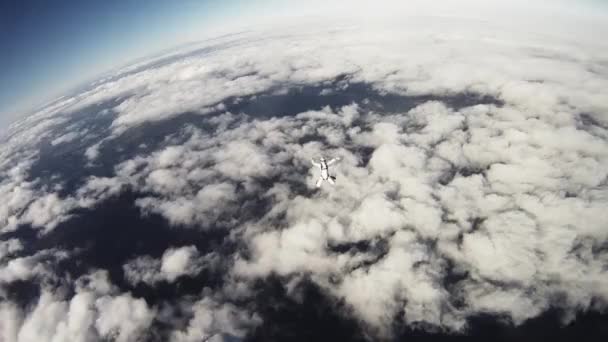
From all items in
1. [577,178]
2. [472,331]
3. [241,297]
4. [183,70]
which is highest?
[183,70]

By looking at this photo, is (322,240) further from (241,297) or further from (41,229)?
(41,229)

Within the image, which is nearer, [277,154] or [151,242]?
[151,242]

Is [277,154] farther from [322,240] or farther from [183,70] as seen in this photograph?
[183,70]

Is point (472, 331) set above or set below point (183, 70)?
below

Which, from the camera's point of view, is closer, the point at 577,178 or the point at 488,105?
the point at 577,178

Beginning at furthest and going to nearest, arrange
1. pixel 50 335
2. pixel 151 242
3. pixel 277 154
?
1. pixel 277 154
2. pixel 151 242
3. pixel 50 335

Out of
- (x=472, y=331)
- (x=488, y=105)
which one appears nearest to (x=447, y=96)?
(x=488, y=105)

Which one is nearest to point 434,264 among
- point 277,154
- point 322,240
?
point 322,240

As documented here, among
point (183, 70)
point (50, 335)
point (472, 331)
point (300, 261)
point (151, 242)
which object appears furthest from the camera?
point (183, 70)

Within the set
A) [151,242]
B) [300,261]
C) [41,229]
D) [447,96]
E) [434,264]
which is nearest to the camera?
[434,264]
